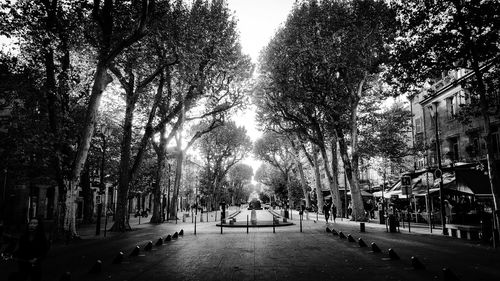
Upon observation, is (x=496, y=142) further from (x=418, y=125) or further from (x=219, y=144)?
(x=219, y=144)

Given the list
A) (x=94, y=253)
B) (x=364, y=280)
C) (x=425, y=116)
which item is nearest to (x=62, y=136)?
(x=94, y=253)

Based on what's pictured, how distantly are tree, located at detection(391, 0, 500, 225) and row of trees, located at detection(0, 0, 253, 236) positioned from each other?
11008 mm

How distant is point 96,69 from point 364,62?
673 inches

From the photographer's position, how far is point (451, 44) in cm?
1366

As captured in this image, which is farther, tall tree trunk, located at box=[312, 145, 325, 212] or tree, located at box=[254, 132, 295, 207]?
tree, located at box=[254, 132, 295, 207]

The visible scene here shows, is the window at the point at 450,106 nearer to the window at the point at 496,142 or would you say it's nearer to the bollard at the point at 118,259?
the window at the point at 496,142

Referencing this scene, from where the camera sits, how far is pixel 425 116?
3288 cm

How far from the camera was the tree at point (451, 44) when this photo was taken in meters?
12.8

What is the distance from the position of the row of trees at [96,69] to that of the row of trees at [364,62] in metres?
4.57

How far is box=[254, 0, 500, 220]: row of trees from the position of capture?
13.4 m

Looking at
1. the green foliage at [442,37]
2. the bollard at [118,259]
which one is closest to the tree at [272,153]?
the green foliage at [442,37]

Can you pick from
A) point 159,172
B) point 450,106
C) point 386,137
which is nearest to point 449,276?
point 386,137

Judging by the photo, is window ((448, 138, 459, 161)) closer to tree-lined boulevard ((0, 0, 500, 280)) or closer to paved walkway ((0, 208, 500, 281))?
tree-lined boulevard ((0, 0, 500, 280))

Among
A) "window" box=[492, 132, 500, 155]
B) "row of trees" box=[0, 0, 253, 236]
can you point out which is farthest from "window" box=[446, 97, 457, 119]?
"row of trees" box=[0, 0, 253, 236]
